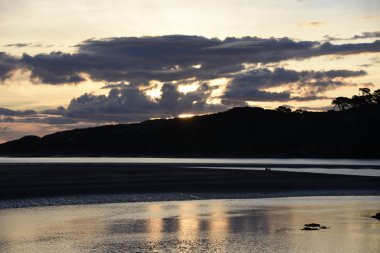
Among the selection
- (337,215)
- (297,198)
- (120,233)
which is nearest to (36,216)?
A: (120,233)

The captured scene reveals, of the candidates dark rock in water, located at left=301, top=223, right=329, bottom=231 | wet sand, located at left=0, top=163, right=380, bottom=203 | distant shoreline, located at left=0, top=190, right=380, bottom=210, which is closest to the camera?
dark rock in water, located at left=301, top=223, right=329, bottom=231

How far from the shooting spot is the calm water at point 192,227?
27.8m

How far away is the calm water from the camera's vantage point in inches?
1093

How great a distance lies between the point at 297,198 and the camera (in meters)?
49.0

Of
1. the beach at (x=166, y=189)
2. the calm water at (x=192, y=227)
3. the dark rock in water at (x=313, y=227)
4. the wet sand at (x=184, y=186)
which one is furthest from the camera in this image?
the wet sand at (x=184, y=186)

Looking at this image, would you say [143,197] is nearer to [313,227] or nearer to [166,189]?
[166,189]

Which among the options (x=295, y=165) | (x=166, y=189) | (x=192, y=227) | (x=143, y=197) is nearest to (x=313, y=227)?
(x=192, y=227)

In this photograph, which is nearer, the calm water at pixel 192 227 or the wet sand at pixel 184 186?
the calm water at pixel 192 227

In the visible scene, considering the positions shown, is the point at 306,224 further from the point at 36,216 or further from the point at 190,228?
the point at 36,216

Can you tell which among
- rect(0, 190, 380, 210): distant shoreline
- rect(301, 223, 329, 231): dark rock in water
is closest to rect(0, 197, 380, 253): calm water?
rect(301, 223, 329, 231): dark rock in water

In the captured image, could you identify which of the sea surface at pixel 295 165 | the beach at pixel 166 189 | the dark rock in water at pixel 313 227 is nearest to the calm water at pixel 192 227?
the dark rock in water at pixel 313 227

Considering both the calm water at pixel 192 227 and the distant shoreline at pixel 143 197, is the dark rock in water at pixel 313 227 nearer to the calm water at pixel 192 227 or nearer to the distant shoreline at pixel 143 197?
the calm water at pixel 192 227

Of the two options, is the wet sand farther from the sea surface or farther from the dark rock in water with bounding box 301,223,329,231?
the sea surface

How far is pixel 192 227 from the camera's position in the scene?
3359 cm
